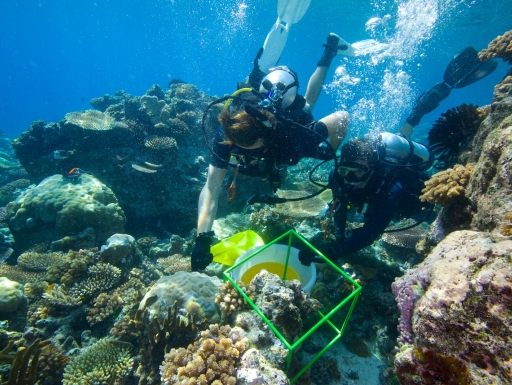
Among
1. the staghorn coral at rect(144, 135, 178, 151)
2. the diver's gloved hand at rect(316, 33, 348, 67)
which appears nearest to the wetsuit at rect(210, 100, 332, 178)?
the diver's gloved hand at rect(316, 33, 348, 67)

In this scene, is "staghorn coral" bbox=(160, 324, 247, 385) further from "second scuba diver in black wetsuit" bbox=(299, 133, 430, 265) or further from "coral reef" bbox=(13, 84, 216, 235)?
"coral reef" bbox=(13, 84, 216, 235)

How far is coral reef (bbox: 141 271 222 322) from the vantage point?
→ 3.16 m

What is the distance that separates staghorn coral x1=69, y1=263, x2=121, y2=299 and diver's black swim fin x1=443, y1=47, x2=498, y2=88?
10.4 metres

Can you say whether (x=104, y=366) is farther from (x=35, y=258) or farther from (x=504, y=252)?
(x=504, y=252)

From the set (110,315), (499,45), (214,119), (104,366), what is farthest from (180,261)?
(499,45)

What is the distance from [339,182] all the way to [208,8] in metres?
54.8

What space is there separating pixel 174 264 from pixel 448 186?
498 cm

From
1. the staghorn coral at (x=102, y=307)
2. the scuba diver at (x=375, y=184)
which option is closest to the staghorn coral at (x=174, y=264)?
the staghorn coral at (x=102, y=307)

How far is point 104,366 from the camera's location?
10.3 ft

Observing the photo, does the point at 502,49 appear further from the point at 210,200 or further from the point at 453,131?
the point at 210,200

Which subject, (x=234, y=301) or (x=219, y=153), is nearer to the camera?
(x=234, y=301)

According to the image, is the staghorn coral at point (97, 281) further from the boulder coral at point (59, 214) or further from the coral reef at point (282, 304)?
the coral reef at point (282, 304)

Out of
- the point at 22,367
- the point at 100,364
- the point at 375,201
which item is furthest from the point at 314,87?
the point at 22,367

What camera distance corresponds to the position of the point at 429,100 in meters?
7.91
